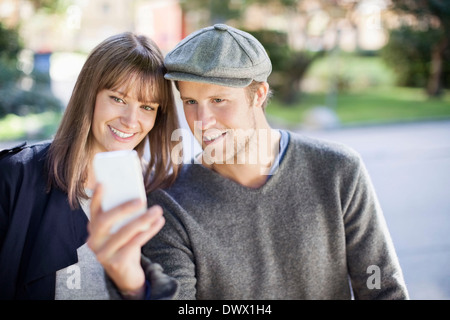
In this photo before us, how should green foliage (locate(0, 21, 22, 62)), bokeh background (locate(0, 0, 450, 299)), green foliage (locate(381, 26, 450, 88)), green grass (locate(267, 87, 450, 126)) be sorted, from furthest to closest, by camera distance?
green foliage (locate(381, 26, 450, 88)) → green foliage (locate(0, 21, 22, 62)) → green grass (locate(267, 87, 450, 126)) → bokeh background (locate(0, 0, 450, 299))

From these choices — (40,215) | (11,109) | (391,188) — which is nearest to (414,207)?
(391,188)

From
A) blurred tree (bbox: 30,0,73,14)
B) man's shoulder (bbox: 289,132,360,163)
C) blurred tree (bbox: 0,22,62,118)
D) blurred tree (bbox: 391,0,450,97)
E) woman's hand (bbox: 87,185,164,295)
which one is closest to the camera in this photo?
woman's hand (bbox: 87,185,164,295)

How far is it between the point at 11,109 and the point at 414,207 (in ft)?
24.9

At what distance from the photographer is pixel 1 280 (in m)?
1.79

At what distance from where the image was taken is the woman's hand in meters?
1.21

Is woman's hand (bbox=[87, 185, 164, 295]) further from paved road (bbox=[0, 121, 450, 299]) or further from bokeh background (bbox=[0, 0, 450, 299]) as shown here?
bokeh background (bbox=[0, 0, 450, 299])

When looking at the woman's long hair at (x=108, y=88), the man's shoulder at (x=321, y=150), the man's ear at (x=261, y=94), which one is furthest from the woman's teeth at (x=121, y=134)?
the man's shoulder at (x=321, y=150)

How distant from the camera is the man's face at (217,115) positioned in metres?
1.92

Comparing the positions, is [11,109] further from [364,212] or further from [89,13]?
[364,212]

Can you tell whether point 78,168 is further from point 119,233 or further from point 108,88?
point 119,233

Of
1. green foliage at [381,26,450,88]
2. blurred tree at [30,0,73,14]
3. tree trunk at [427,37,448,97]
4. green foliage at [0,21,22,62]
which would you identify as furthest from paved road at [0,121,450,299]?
A: blurred tree at [30,0,73,14]

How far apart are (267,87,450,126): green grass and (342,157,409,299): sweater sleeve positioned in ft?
27.4

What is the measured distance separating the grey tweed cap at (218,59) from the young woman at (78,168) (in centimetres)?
17

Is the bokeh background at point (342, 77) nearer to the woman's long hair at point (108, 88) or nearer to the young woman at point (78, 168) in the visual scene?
the woman's long hair at point (108, 88)
